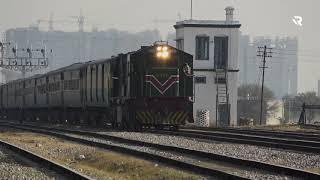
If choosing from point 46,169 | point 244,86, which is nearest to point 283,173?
point 46,169

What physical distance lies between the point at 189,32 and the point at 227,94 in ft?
30.4

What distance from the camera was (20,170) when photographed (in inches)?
593

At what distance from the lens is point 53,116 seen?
163 ft

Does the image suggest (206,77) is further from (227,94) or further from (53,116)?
(53,116)

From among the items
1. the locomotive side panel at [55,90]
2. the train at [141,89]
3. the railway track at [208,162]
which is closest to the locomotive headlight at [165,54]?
the train at [141,89]

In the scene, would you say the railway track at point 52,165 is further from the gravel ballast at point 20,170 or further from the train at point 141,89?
the train at point 141,89

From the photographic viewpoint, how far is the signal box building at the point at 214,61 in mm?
76750

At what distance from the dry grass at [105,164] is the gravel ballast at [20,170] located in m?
0.84

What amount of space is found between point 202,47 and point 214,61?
8.20ft

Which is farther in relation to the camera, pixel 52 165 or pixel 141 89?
pixel 141 89

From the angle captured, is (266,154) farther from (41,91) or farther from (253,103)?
(253,103)

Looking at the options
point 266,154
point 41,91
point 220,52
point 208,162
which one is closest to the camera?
point 208,162

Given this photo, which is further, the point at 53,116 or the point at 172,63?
the point at 53,116

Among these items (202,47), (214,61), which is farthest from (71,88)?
(202,47)
